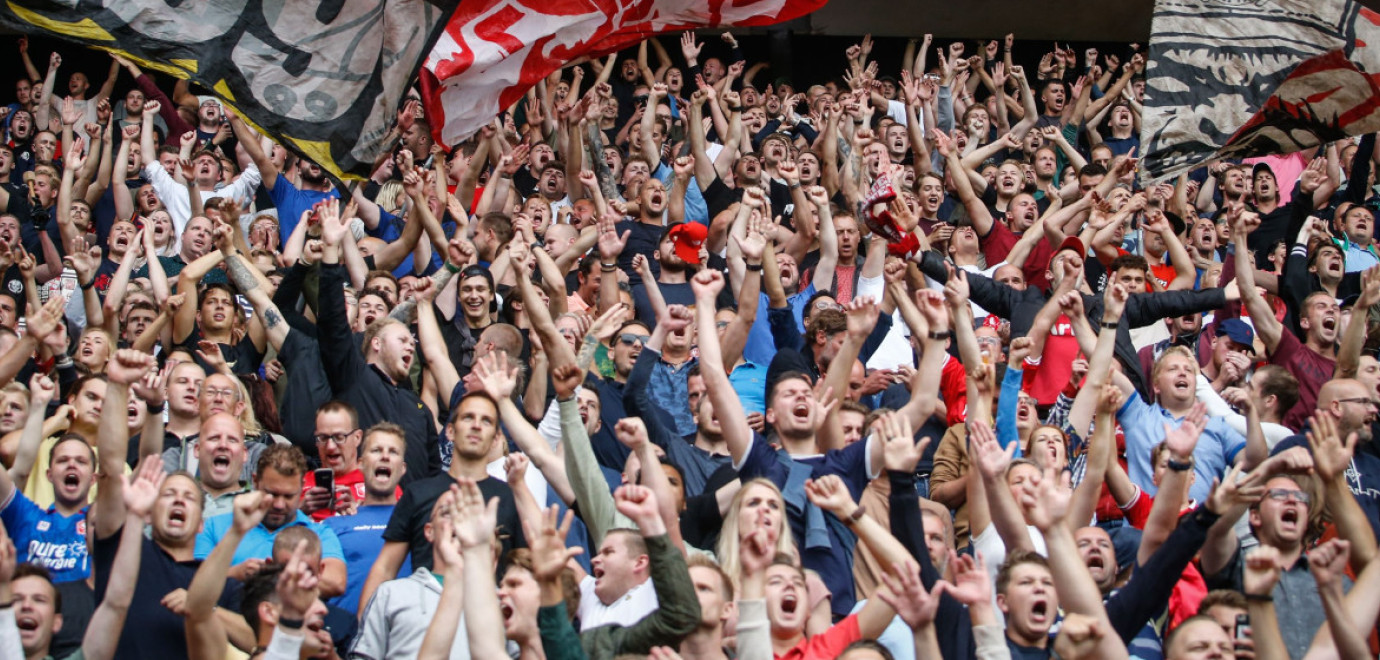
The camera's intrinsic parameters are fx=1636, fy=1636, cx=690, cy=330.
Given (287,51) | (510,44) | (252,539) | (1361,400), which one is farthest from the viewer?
(510,44)

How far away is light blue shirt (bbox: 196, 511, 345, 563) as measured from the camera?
6.45 m

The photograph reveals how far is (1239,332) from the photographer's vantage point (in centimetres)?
895

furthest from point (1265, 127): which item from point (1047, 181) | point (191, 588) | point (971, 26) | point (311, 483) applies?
point (971, 26)

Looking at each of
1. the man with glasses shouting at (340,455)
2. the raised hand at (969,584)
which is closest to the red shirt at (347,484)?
the man with glasses shouting at (340,455)

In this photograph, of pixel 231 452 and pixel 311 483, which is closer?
pixel 231 452

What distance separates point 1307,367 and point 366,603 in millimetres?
5368

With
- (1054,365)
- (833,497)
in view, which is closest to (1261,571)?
(833,497)

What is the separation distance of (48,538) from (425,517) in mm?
1503

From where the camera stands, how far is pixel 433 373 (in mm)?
7910

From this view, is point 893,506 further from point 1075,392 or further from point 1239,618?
point 1075,392

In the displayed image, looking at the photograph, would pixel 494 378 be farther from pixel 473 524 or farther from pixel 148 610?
pixel 148 610

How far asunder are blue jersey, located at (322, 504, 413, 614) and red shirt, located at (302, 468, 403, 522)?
0.20m

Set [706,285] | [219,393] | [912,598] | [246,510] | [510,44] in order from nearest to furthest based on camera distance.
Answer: [912,598], [246,510], [706,285], [219,393], [510,44]

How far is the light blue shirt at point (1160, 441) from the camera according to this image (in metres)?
7.70
